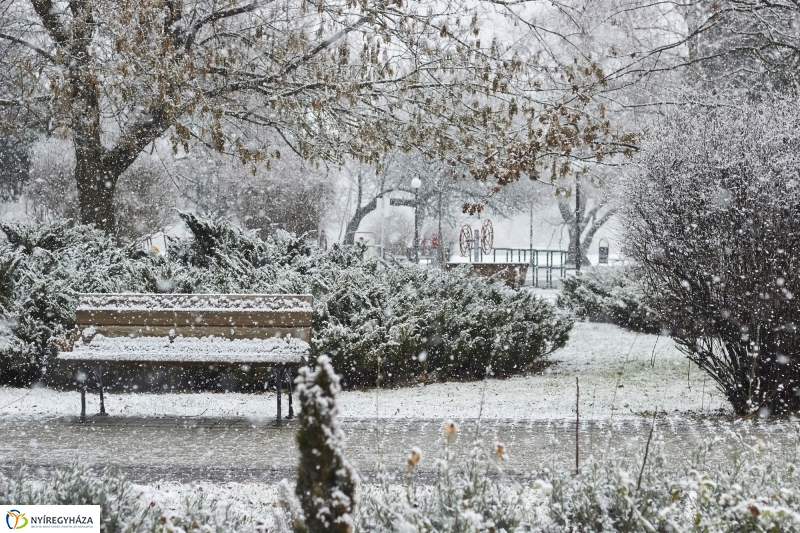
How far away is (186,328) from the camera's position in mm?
6137

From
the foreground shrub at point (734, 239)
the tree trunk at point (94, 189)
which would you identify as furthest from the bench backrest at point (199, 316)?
the tree trunk at point (94, 189)

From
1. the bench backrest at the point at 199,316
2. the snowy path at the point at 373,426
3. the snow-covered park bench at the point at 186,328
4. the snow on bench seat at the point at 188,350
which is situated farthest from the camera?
the bench backrest at the point at 199,316

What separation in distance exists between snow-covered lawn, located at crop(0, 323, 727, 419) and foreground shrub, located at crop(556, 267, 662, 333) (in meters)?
4.31

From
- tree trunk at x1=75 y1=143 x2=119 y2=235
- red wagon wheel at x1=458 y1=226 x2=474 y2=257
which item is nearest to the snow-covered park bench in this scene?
tree trunk at x1=75 y1=143 x2=119 y2=235

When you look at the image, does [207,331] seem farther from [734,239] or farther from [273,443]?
[734,239]

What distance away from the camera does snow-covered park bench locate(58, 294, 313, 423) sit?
235 inches

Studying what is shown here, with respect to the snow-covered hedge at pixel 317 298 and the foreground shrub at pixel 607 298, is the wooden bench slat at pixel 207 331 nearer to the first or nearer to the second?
the snow-covered hedge at pixel 317 298

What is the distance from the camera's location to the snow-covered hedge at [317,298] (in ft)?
24.8

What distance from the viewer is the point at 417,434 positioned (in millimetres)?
5383

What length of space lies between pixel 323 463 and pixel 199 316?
13.6ft

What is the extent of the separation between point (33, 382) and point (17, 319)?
668 millimetres

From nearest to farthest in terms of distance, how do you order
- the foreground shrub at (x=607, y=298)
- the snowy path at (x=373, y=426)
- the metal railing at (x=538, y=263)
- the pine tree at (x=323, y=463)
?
the pine tree at (x=323, y=463) < the snowy path at (x=373, y=426) < the foreground shrub at (x=607, y=298) < the metal railing at (x=538, y=263)

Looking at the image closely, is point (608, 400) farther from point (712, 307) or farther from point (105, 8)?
point (105, 8)

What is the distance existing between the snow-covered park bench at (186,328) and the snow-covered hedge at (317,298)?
1222 mm
